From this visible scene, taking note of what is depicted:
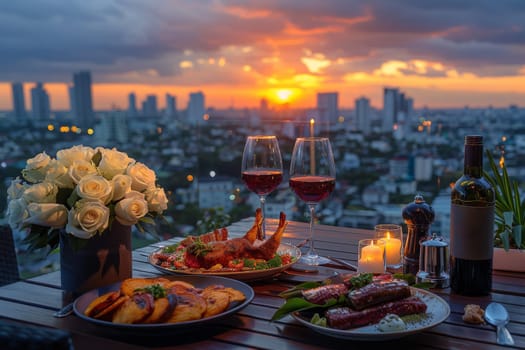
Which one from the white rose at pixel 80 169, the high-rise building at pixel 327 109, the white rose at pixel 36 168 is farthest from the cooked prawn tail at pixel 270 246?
the high-rise building at pixel 327 109

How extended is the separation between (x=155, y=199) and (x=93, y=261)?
218 millimetres

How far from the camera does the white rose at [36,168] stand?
1.32 m

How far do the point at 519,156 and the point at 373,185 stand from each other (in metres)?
1.03

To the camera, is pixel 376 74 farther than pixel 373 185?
Yes

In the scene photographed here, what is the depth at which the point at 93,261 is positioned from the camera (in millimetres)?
1319

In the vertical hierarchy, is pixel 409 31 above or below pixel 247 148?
above

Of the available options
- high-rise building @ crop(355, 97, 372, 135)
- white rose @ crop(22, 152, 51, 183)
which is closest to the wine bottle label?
white rose @ crop(22, 152, 51, 183)

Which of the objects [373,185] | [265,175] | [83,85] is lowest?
[373,185]

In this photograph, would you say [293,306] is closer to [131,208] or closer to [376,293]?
[376,293]

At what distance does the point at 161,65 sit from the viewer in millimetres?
5586

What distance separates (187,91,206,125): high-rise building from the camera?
4.30 m

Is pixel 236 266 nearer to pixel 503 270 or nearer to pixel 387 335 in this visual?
pixel 387 335

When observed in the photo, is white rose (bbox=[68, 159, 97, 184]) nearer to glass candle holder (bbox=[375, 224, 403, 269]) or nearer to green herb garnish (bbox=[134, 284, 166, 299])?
green herb garnish (bbox=[134, 284, 166, 299])

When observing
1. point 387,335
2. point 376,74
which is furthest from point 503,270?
point 376,74
